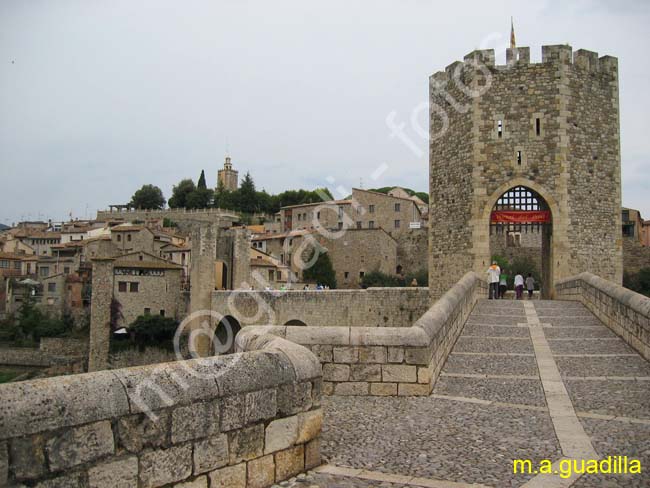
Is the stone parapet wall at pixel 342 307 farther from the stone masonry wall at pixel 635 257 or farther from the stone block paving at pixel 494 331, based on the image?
the stone masonry wall at pixel 635 257

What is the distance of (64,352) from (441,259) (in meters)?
34.2

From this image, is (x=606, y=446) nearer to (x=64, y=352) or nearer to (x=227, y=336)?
(x=227, y=336)

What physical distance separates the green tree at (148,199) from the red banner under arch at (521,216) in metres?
89.7

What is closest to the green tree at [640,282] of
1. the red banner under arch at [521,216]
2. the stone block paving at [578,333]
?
the red banner under arch at [521,216]

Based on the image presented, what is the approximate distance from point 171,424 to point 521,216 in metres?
17.7

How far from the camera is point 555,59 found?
63.6ft

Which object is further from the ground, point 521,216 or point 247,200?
point 247,200

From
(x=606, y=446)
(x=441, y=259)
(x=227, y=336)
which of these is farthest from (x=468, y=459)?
(x=227, y=336)

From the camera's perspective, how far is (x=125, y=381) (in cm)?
358

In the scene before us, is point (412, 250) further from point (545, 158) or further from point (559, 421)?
point (559, 421)

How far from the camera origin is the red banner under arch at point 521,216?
771 inches

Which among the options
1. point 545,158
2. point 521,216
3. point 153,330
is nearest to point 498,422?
point 521,216

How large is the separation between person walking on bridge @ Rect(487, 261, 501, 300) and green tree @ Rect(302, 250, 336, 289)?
3704 centimetres

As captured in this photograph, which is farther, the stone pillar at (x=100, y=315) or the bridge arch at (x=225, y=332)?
the stone pillar at (x=100, y=315)
